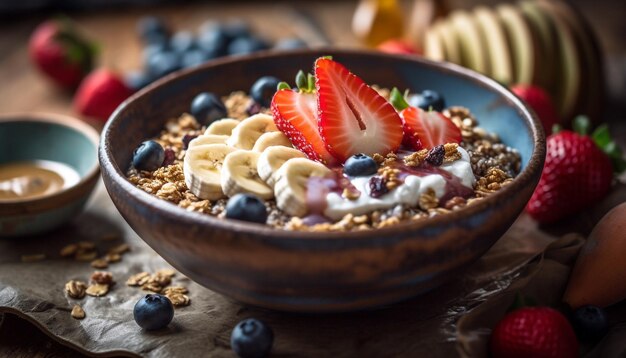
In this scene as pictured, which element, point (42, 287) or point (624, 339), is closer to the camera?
point (624, 339)

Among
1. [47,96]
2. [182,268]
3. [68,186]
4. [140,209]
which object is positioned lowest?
[47,96]

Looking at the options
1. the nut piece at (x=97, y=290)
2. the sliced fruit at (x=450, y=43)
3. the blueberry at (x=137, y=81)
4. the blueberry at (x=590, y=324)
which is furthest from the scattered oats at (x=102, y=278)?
the sliced fruit at (x=450, y=43)

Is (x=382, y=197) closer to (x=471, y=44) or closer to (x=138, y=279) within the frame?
(x=138, y=279)

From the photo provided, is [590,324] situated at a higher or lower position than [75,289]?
higher

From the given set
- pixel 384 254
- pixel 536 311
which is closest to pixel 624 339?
pixel 536 311

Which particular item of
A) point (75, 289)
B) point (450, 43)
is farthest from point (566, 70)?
point (75, 289)

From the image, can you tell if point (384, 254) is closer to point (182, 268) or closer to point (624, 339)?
point (182, 268)
